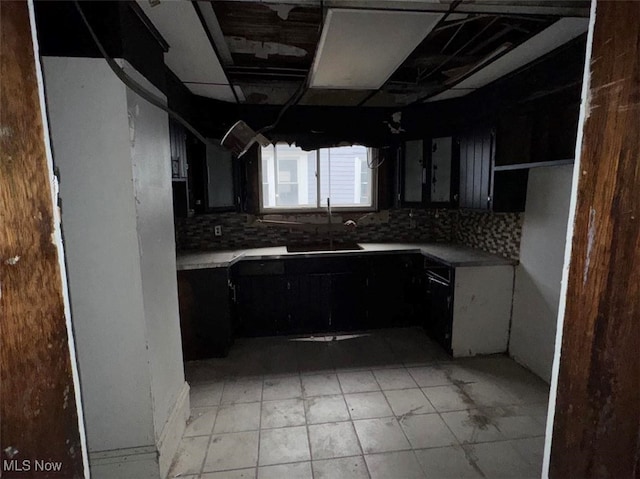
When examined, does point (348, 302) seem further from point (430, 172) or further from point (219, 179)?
point (219, 179)

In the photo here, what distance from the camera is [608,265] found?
638 millimetres

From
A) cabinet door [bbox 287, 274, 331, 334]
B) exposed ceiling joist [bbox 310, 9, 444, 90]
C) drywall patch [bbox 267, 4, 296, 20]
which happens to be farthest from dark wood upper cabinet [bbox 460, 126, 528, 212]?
drywall patch [bbox 267, 4, 296, 20]

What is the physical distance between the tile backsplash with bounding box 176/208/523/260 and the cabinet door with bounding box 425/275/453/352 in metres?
0.65

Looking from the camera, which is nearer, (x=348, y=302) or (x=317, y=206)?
(x=348, y=302)

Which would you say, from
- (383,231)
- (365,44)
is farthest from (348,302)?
(365,44)

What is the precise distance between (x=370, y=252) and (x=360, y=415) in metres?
1.53

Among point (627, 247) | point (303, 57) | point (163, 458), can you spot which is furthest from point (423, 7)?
point (163, 458)

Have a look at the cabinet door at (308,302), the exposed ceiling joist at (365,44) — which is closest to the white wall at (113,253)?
the exposed ceiling joist at (365,44)

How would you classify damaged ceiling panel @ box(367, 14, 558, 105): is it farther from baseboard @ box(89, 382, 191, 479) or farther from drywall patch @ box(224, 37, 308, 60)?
baseboard @ box(89, 382, 191, 479)

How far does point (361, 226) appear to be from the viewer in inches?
154

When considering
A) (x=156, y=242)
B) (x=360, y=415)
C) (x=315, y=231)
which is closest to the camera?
(x=156, y=242)

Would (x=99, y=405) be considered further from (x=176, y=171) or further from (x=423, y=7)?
(x=423, y=7)

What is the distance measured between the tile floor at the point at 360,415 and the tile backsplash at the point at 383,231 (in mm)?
1114

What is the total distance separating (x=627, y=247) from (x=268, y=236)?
3351 millimetres
